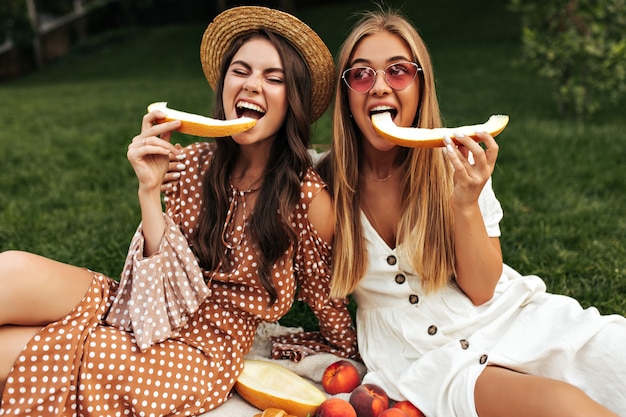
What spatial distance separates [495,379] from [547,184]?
3.36m

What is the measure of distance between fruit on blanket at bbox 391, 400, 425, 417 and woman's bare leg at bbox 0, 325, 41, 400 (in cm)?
148

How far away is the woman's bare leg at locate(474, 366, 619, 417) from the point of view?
7.04 feet

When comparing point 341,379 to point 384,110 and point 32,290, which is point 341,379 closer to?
point 384,110

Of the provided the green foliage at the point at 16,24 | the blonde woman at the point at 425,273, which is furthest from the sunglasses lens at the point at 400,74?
the green foliage at the point at 16,24

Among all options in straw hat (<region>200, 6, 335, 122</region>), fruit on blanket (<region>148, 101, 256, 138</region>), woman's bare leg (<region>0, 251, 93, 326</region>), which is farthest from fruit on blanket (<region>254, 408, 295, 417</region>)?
straw hat (<region>200, 6, 335, 122</region>)

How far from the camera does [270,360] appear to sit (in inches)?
122

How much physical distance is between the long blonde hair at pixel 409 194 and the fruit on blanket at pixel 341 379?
0.34m

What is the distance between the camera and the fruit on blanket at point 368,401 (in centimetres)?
251

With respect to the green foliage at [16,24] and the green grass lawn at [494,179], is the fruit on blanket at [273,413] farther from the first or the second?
the green foliage at [16,24]

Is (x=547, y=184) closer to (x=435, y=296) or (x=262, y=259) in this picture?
(x=435, y=296)

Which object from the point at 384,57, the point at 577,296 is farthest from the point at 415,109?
the point at 577,296

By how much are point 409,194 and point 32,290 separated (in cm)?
165

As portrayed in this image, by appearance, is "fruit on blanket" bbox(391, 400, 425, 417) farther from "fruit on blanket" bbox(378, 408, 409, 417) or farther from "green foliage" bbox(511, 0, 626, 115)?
"green foliage" bbox(511, 0, 626, 115)

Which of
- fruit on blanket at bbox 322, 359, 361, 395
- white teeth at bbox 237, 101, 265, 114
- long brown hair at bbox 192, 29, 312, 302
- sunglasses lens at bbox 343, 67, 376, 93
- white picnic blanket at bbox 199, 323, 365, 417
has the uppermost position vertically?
sunglasses lens at bbox 343, 67, 376, 93
